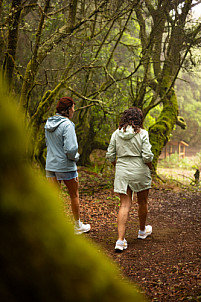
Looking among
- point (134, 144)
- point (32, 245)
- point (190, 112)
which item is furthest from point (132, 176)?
point (190, 112)

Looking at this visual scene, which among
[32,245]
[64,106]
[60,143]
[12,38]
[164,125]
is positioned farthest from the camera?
[164,125]

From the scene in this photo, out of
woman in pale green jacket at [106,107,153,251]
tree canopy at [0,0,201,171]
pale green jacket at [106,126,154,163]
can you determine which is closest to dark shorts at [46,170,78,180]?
woman in pale green jacket at [106,107,153,251]

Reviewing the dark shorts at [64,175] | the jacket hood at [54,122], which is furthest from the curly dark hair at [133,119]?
the dark shorts at [64,175]

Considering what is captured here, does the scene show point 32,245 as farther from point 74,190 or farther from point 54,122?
point 74,190

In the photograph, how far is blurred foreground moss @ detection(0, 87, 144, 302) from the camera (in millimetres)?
427

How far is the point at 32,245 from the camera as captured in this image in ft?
1.44

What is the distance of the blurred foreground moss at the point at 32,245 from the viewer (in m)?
0.43

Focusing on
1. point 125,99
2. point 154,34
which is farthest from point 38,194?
point 125,99

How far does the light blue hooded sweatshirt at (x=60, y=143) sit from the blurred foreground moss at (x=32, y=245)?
179 inches

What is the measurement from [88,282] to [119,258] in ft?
14.3

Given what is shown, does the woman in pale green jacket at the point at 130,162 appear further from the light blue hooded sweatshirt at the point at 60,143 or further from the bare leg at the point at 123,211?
the light blue hooded sweatshirt at the point at 60,143

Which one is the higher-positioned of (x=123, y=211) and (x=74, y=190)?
(x=74, y=190)

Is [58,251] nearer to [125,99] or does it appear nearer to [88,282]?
[88,282]

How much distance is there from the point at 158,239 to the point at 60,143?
2.33 m
